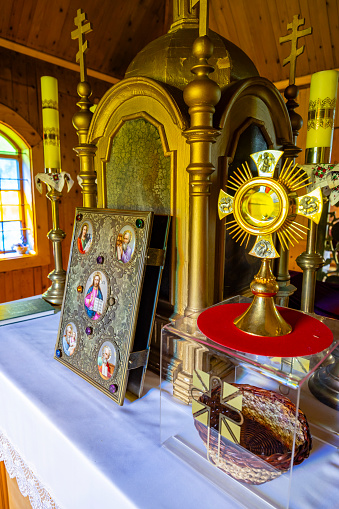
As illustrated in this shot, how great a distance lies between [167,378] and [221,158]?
693 mm

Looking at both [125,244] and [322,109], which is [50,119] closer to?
[125,244]

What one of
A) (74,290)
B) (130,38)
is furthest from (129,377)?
(130,38)

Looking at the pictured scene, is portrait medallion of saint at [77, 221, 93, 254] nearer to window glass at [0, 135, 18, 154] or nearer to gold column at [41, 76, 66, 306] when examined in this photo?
gold column at [41, 76, 66, 306]

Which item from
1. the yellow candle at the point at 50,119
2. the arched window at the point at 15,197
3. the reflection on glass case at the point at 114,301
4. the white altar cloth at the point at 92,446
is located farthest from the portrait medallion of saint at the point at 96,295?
the arched window at the point at 15,197

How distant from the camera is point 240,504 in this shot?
25.3 inches

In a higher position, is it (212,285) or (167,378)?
(212,285)

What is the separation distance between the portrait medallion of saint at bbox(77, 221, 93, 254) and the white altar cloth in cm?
41

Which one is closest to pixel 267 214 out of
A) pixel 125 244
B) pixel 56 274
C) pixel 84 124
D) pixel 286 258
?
pixel 125 244

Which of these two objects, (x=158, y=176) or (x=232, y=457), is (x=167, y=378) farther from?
(x=158, y=176)

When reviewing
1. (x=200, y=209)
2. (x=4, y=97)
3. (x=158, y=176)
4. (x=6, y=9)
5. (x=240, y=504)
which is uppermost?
(x=6, y=9)

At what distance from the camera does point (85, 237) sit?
3.86 ft

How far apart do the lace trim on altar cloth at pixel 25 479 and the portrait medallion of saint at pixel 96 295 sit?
17.4 inches

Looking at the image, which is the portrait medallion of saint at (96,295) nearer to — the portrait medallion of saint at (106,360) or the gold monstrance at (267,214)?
the portrait medallion of saint at (106,360)

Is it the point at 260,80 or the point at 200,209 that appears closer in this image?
the point at 200,209
